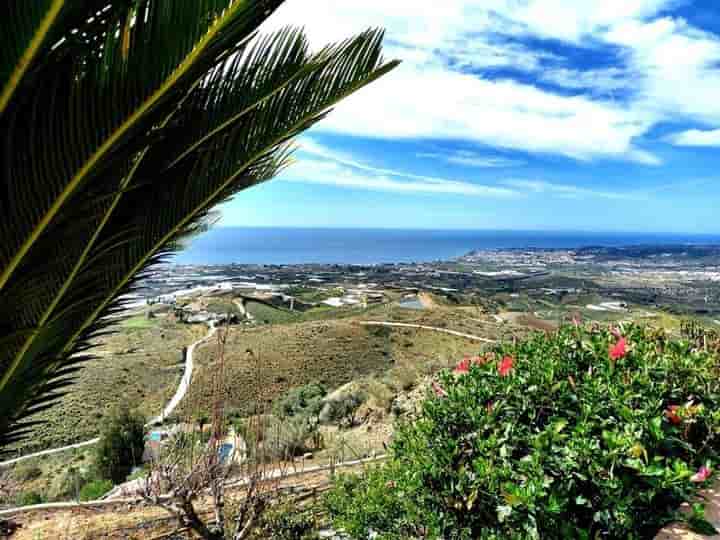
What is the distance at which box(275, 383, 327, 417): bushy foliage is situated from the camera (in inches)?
435

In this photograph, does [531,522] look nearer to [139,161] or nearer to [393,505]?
[393,505]

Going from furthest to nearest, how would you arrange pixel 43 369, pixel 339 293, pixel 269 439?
pixel 339 293 → pixel 269 439 → pixel 43 369

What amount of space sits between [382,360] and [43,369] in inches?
731

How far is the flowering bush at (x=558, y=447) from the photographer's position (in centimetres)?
198

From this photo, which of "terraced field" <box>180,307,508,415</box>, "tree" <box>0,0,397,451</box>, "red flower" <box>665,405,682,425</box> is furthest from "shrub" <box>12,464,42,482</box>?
"red flower" <box>665,405,682,425</box>

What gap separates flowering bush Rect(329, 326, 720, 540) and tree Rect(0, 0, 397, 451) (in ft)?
5.76

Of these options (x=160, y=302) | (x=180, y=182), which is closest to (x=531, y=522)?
(x=180, y=182)

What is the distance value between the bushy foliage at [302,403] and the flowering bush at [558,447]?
324 inches

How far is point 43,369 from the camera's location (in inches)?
79.8

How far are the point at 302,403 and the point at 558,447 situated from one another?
11006mm

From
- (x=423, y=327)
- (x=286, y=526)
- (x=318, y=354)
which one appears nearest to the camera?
(x=286, y=526)

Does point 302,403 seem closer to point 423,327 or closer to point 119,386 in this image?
point 119,386

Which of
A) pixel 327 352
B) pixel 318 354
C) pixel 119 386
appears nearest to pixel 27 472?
pixel 119 386

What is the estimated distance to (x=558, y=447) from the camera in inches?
81.7
